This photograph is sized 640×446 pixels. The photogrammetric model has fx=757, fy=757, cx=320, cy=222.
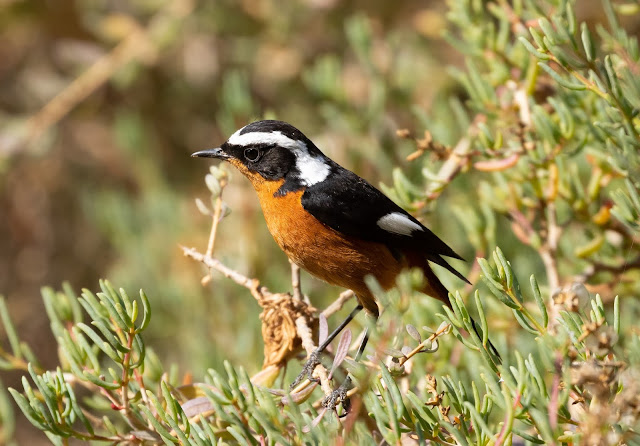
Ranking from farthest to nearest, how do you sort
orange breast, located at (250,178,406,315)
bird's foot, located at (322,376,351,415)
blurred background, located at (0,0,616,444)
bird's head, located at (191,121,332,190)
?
blurred background, located at (0,0,616,444), bird's head, located at (191,121,332,190), orange breast, located at (250,178,406,315), bird's foot, located at (322,376,351,415)

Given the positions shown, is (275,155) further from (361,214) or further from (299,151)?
(361,214)

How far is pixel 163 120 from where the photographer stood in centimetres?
504

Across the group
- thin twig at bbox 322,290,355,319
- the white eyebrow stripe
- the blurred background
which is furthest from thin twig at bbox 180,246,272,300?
the blurred background

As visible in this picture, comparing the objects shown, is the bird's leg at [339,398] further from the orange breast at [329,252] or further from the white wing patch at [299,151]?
the white wing patch at [299,151]

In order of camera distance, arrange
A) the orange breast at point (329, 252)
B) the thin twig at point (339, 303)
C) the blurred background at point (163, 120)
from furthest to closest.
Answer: the blurred background at point (163, 120)
the orange breast at point (329, 252)
the thin twig at point (339, 303)

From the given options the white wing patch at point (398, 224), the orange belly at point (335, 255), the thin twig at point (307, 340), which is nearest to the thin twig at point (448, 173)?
the white wing patch at point (398, 224)

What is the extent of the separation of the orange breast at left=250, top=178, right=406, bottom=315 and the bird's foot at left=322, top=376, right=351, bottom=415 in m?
0.36

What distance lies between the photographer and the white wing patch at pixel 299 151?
9.01ft

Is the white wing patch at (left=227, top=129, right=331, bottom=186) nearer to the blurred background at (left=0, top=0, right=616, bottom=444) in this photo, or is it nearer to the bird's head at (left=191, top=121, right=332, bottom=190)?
Answer: the bird's head at (left=191, top=121, right=332, bottom=190)

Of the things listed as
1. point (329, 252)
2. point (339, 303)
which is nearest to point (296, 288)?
point (339, 303)

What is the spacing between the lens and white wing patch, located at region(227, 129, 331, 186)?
2.75m

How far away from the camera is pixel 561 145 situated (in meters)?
2.33

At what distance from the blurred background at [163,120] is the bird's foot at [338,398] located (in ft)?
4.07

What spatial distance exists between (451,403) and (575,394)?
25cm
